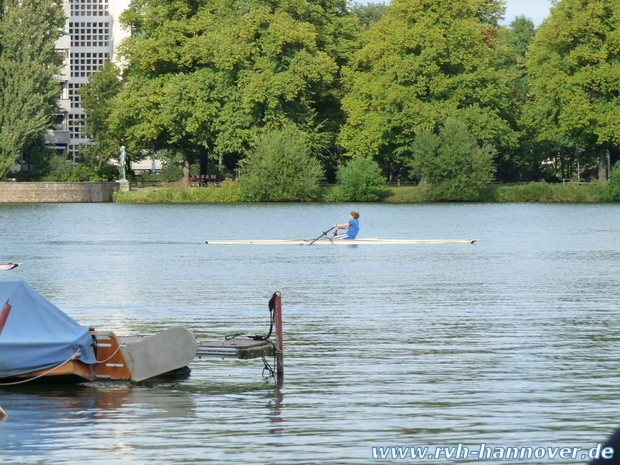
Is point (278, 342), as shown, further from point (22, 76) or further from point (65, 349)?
point (22, 76)

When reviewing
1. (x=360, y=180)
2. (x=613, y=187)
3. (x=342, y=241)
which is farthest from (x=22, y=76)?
(x=342, y=241)

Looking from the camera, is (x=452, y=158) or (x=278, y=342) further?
(x=452, y=158)

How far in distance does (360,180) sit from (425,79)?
8.37 m

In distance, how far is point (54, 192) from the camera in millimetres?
87250

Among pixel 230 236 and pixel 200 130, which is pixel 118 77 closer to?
pixel 200 130

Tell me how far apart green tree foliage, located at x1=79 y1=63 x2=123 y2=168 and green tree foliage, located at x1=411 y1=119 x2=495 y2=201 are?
2501 centimetres

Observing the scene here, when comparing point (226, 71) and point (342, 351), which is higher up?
point (226, 71)

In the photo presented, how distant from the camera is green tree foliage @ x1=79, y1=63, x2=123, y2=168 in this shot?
93125 millimetres

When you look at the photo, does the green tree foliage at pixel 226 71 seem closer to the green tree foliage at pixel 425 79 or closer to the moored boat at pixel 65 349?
the green tree foliage at pixel 425 79

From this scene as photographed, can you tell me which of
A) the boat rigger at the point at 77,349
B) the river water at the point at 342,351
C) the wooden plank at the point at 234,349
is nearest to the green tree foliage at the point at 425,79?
the river water at the point at 342,351

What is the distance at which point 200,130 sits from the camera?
84375 millimetres

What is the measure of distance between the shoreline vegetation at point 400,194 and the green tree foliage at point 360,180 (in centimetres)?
177

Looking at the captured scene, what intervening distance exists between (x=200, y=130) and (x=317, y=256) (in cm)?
4518

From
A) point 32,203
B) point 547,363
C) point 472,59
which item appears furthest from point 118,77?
point 547,363
